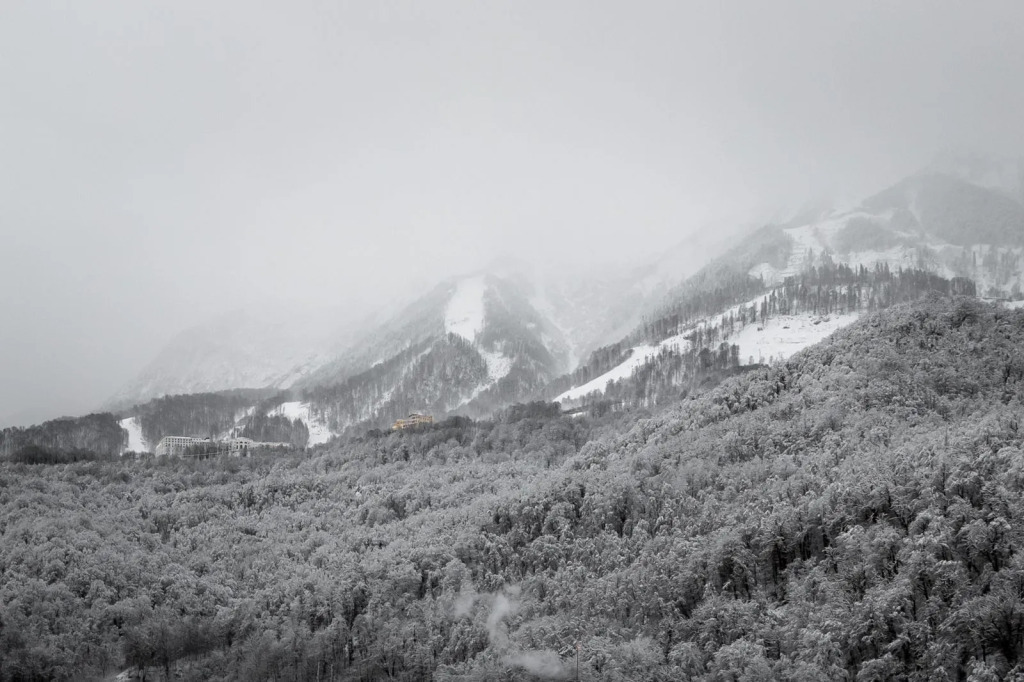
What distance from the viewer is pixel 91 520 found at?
120 meters

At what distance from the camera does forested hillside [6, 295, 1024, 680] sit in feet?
194

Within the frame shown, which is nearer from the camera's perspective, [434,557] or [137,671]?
[137,671]

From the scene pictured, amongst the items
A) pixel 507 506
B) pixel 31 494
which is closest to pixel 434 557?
pixel 507 506

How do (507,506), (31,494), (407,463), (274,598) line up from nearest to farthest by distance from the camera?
1. (274,598)
2. (507,506)
3. (31,494)
4. (407,463)

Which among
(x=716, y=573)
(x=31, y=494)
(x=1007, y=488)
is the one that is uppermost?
(x=31, y=494)

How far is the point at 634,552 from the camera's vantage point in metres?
86.3

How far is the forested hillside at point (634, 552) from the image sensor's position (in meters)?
59.2

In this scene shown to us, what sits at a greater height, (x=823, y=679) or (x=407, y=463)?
(x=407, y=463)

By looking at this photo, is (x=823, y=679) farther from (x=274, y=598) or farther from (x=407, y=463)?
(x=407, y=463)

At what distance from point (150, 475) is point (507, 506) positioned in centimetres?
9888

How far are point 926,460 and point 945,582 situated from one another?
18.1 meters

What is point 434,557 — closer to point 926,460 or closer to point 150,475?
point 926,460

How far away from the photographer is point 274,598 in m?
100

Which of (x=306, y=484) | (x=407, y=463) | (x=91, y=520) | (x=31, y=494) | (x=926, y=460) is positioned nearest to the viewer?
(x=926, y=460)
